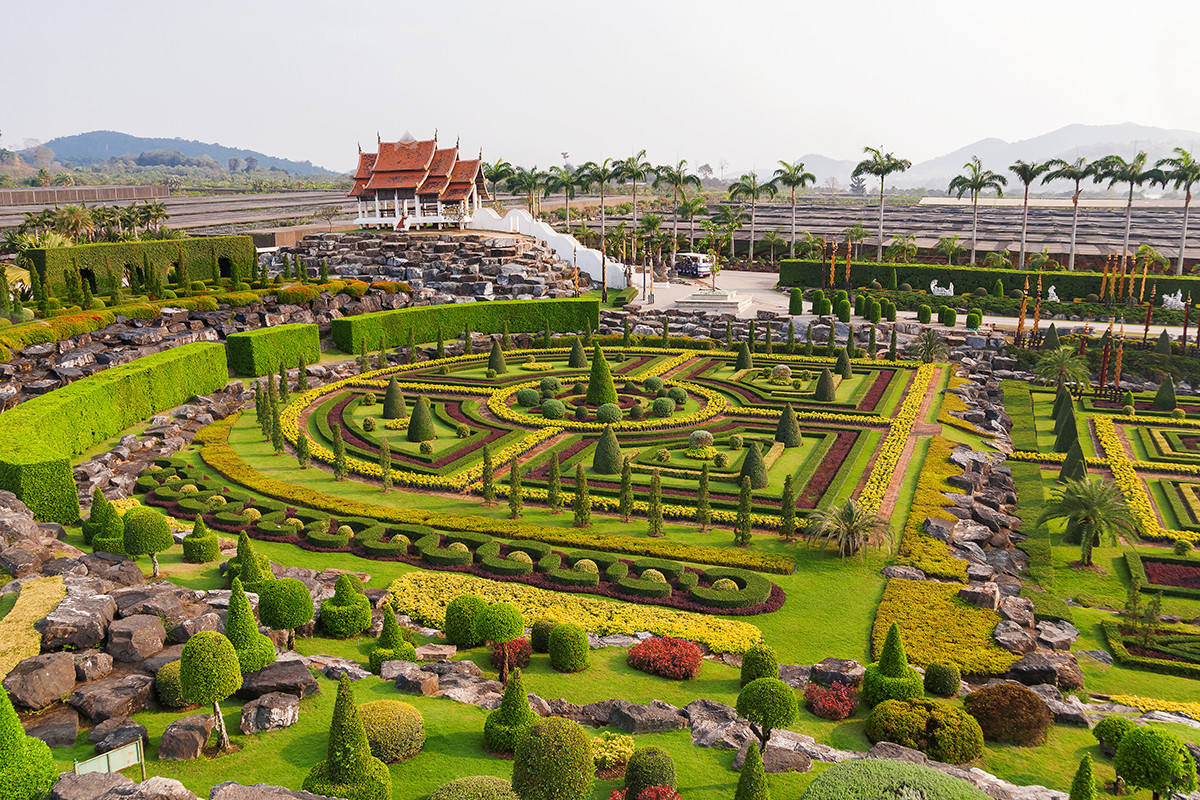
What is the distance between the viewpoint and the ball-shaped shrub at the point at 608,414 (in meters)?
42.7

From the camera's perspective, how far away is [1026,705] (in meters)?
18.1

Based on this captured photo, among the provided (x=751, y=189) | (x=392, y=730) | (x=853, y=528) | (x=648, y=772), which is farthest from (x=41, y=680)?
(x=751, y=189)

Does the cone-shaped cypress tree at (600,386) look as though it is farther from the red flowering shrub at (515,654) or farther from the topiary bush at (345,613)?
the red flowering shrub at (515,654)

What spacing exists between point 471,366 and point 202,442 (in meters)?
19.9

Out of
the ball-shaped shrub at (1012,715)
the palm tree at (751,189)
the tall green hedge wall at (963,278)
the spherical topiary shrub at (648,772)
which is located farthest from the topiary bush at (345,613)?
the palm tree at (751,189)

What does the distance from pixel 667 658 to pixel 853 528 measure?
999 centimetres

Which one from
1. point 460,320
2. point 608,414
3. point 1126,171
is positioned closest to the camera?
point 608,414

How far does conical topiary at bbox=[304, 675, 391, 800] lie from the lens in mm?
13695

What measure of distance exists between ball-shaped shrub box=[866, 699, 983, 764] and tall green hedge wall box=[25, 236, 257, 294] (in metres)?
54.2

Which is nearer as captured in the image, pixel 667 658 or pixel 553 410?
pixel 667 658

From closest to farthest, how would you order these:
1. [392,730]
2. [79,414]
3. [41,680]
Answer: [392,730]
[41,680]
[79,414]

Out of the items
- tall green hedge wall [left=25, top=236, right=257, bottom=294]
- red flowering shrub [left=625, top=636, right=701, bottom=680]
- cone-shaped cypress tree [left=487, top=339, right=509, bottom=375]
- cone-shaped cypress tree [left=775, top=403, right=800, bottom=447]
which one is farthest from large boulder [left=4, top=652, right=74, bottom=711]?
tall green hedge wall [left=25, top=236, right=257, bottom=294]

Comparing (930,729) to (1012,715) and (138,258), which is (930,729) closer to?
(1012,715)

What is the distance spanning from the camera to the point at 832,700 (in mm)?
19000
